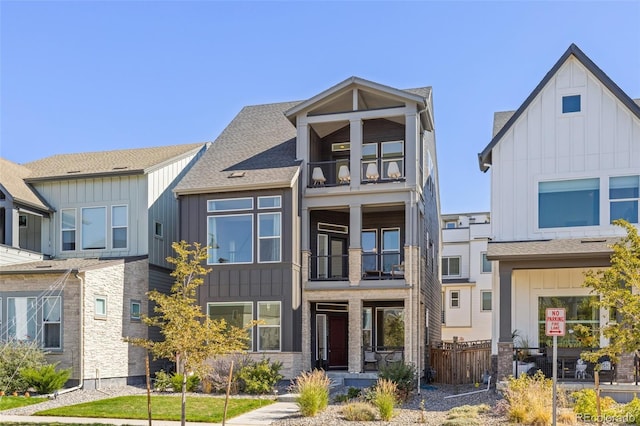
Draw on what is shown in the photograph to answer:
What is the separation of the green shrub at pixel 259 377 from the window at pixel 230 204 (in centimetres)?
535

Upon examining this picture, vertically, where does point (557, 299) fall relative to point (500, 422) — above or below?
above

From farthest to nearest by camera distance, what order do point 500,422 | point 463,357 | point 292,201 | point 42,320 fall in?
1. point 463,357
2. point 292,201
3. point 42,320
4. point 500,422

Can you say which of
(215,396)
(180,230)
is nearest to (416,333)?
(215,396)

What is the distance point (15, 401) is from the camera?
17859 mm

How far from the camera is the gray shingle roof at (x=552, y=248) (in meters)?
18.7

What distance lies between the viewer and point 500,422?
1467cm

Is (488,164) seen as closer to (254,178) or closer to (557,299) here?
(557,299)

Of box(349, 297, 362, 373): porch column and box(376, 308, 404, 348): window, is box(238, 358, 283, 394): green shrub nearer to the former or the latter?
box(349, 297, 362, 373): porch column

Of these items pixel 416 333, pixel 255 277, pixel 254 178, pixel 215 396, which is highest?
pixel 254 178

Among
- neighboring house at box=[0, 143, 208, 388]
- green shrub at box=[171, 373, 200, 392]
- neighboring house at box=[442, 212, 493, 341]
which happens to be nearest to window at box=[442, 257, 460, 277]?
neighboring house at box=[442, 212, 493, 341]

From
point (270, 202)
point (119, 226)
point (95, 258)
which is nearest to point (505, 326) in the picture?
point (270, 202)

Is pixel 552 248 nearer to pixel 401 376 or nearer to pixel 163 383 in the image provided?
pixel 401 376

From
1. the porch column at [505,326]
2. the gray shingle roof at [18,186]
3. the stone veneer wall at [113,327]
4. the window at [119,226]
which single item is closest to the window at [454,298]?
the porch column at [505,326]

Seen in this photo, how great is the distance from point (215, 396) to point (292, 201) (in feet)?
22.0
